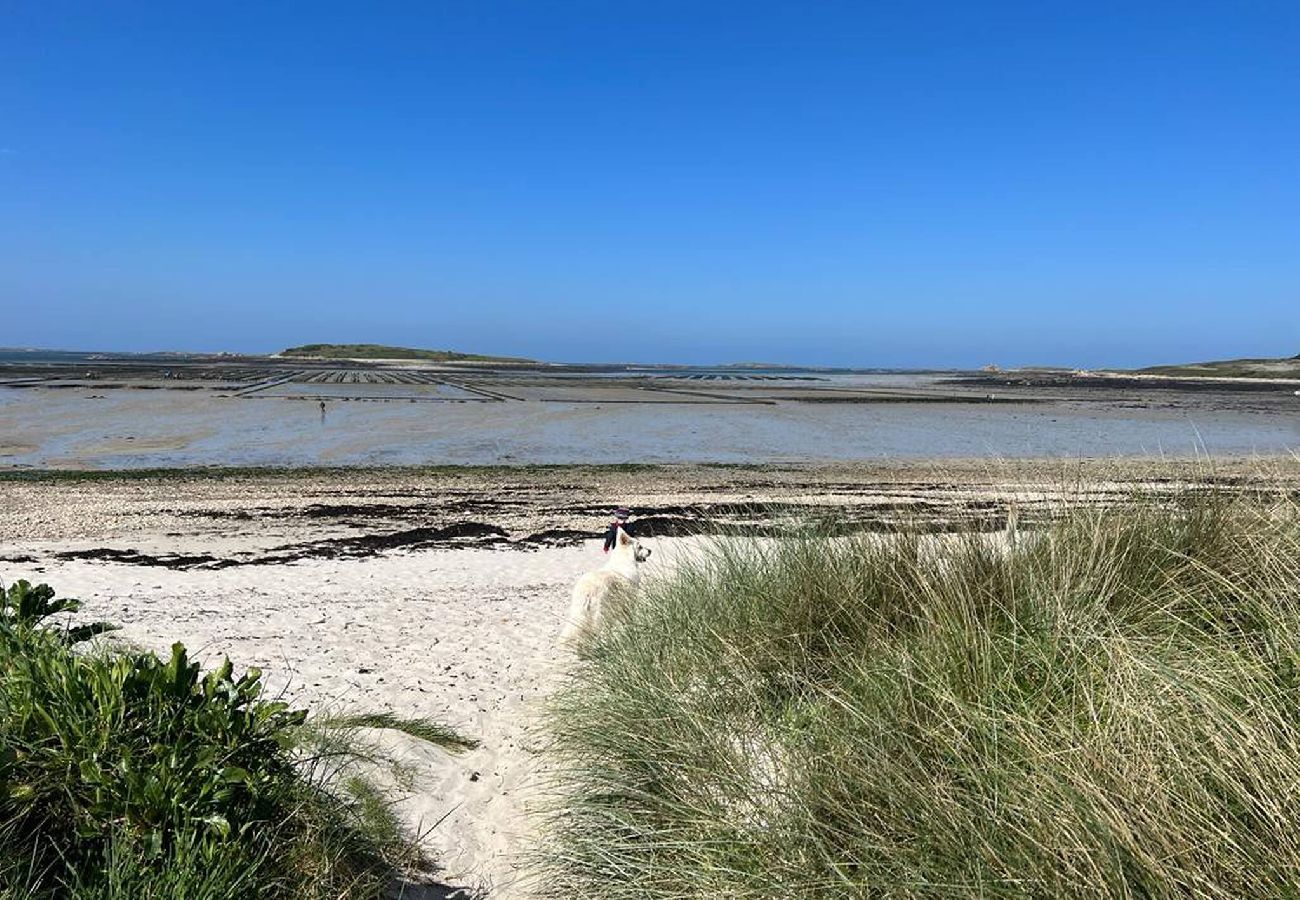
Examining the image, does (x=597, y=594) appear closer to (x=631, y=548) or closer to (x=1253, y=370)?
(x=631, y=548)

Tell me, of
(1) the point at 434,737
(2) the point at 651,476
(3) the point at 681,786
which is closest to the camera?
(3) the point at 681,786

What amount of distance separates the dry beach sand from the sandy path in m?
0.02

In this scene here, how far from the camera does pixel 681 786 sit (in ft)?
10.6

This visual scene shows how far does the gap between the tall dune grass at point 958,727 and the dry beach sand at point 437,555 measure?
1.91 feet

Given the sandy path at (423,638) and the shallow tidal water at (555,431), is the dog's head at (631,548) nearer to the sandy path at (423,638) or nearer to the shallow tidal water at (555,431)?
the sandy path at (423,638)

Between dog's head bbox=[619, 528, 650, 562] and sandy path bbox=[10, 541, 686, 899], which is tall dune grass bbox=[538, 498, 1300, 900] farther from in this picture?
dog's head bbox=[619, 528, 650, 562]

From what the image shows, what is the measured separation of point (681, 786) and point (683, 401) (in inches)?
1610

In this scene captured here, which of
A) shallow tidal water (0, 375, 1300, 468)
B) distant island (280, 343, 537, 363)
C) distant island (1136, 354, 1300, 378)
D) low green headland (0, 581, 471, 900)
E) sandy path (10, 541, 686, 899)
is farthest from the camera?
distant island (280, 343, 537, 363)

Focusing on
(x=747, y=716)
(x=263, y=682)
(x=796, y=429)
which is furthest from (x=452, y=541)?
(x=796, y=429)

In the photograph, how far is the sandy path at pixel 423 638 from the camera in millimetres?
4254

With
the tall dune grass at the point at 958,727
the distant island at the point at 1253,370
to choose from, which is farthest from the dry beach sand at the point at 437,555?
the distant island at the point at 1253,370

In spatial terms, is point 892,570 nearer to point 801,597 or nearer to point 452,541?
point 801,597

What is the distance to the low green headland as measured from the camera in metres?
2.38

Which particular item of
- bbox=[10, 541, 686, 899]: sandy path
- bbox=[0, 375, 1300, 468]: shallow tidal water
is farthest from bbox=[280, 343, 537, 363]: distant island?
bbox=[10, 541, 686, 899]: sandy path
